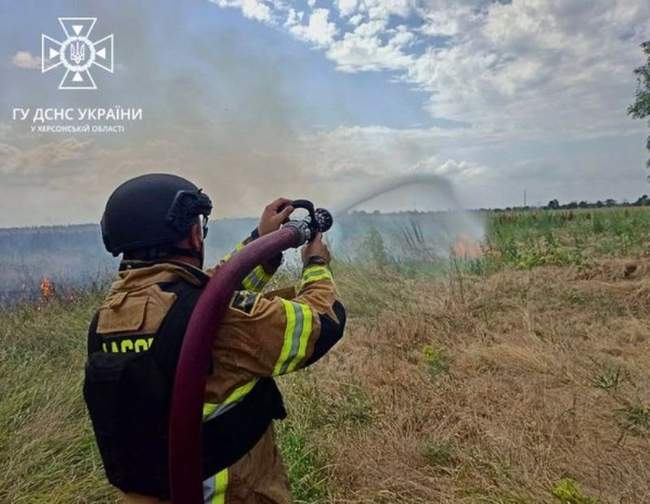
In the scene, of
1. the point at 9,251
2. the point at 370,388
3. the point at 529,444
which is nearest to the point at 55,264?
the point at 9,251

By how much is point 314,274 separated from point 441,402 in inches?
74.4

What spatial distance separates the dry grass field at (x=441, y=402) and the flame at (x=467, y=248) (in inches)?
72.0

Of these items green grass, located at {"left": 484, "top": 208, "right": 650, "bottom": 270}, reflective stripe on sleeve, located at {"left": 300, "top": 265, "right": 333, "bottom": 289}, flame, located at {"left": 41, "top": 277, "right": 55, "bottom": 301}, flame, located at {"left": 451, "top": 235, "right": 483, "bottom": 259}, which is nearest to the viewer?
reflective stripe on sleeve, located at {"left": 300, "top": 265, "right": 333, "bottom": 289}

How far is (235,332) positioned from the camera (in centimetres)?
117

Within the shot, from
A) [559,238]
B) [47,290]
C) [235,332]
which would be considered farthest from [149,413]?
[559,238]

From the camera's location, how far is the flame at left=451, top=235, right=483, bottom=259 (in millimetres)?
7559

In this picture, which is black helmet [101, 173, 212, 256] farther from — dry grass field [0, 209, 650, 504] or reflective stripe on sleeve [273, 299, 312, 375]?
dry grass field [0, 209, 650, 504]

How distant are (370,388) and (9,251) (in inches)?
240

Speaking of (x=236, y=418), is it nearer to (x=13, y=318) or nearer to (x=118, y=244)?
(x=118, y=244)

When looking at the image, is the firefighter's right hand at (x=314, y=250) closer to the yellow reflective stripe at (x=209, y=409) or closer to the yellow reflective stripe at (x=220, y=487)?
the yellow reflective stripe at (x=209, y=409)

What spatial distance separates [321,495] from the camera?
2.32 metres

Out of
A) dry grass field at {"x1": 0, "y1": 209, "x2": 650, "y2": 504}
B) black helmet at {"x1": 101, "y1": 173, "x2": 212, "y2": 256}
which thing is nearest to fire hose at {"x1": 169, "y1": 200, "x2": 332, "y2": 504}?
black helmet at {"x1": 101, "y1": 173, "x2": 212, "y2": 256}

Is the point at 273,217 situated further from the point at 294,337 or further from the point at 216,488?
the point at 216,488

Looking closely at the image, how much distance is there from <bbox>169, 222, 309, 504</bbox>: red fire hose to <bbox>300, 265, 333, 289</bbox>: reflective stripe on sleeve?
1.03ft
